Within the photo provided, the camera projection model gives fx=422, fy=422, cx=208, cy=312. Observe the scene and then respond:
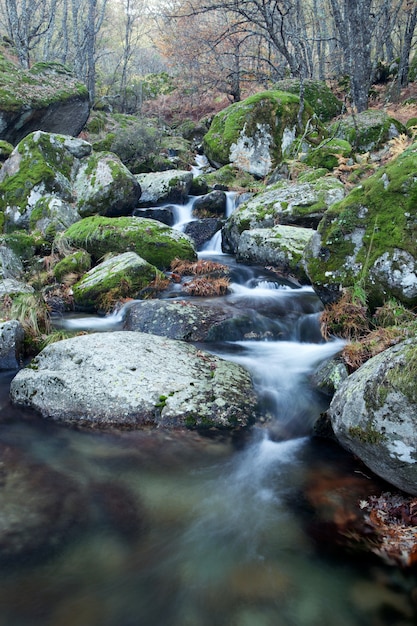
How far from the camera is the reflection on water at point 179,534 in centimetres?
255

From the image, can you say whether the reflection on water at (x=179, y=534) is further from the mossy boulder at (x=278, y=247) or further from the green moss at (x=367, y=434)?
the mossy boulder at (x=278, y=247)

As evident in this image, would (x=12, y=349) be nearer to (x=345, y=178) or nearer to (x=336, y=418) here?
(x=336, y=418)

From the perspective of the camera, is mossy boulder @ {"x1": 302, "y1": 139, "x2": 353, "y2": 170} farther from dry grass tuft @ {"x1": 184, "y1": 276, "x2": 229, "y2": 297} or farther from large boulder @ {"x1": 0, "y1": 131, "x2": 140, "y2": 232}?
dry grass tuft @ {"x1": 184, "y1": 276, "x2": 229, "y2": 297}

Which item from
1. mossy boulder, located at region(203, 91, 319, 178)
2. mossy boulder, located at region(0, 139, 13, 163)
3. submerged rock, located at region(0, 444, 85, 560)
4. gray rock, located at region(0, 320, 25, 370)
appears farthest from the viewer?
mossy boulder, located at region(203, 91, 319, 178)

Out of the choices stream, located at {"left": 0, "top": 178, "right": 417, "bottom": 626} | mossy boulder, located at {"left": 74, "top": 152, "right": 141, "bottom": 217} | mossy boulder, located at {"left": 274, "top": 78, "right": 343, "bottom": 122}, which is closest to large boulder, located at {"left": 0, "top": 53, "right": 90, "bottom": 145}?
Answer: mossy boulder, located at {"left": 74, "top": 152, "right": 141, "bottom": 217}

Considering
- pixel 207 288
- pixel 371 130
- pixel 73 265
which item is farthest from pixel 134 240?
pixel 371 130

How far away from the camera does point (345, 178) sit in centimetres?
1052

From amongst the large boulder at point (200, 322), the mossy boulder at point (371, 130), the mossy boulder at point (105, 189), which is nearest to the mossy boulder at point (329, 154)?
the mossy boulder at point (371, 130)

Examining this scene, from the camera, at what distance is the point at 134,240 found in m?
9.46

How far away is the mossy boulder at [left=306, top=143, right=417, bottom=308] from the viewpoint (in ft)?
16.6

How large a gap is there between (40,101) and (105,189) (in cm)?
578

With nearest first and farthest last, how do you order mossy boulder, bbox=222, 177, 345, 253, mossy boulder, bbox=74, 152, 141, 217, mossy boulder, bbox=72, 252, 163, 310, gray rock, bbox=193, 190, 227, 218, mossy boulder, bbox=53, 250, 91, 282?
mossy boulder, bbox=72, 252, 163, 310 < mossy boulder, bbox=53, 250, 91, 282 < mossy boulder, bbox=222, 177, 345, 253 < mossy boulder, bbox=74, 152, 141, 217 < gray rock, bbox=193, 190, 227, 218

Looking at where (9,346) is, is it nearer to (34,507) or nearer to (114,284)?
(114,284)

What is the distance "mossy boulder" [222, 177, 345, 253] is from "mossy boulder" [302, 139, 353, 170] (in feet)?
4.74
